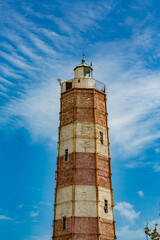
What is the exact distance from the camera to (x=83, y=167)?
1458 inches

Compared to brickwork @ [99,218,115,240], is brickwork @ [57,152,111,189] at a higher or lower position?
higher

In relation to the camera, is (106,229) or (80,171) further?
(80,171)

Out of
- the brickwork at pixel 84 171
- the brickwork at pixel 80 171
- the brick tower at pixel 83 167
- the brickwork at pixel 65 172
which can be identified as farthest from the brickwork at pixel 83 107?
the brickwork at pixel 65 172

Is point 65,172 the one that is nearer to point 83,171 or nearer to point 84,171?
point 83,171

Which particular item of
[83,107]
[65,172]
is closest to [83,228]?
[65,172]

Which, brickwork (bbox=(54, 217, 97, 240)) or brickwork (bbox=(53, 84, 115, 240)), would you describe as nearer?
brickwork (bbox=(54, 217, 97, 240))

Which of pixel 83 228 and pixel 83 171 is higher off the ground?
pixel 83 171

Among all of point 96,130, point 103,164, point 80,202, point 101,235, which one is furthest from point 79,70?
point 101,235

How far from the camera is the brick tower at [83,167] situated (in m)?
34.5

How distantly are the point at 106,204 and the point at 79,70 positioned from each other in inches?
793

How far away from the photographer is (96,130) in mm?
39594

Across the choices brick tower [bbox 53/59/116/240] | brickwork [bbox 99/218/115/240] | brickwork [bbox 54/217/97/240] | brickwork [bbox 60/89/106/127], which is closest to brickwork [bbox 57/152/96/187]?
brick tower [bbox 53/59/116/240]

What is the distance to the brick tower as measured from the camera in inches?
1357

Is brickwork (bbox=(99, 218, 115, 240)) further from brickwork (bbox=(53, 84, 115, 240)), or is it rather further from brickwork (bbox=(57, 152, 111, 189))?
brickwork (bbox=(57, 152, 111, 189))
